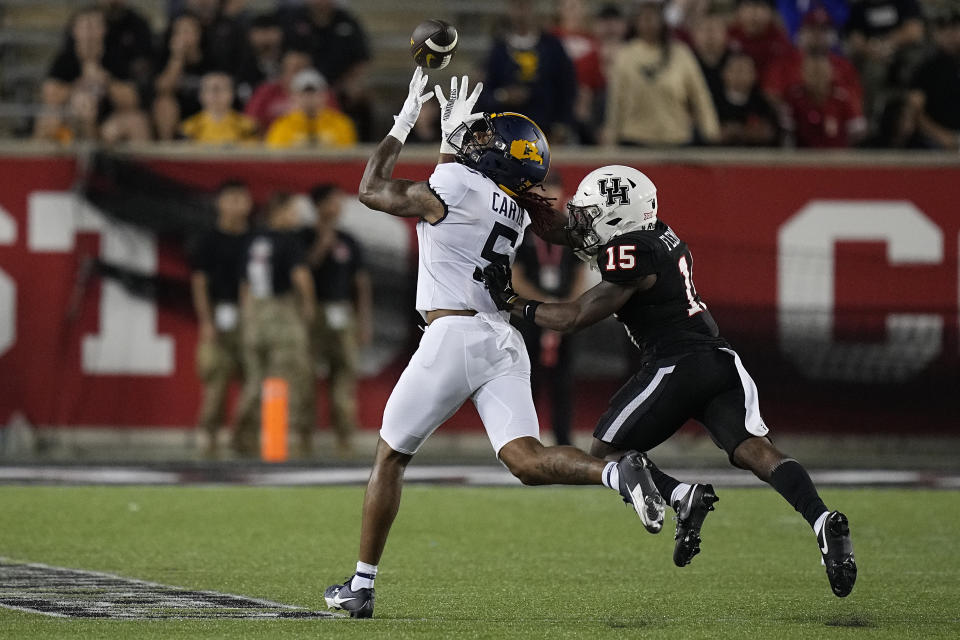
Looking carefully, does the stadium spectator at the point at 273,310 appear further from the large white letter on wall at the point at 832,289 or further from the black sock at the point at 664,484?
the black sock at the point at 664,484

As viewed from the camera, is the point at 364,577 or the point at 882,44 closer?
the point at 364,577

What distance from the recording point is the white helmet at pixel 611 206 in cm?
683

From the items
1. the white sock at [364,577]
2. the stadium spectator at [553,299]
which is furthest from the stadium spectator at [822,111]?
the white sock at [364,577]

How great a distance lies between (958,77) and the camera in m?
14.9

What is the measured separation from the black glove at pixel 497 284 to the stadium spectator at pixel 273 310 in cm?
703

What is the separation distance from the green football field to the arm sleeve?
1.35 metres

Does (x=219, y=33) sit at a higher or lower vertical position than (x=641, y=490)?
higher

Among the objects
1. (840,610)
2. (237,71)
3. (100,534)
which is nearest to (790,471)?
(840,610)

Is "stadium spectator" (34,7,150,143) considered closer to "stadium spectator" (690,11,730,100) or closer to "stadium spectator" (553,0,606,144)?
"stadium spectator" (553,0,606,144)

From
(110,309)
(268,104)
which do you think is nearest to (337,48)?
(268,104)

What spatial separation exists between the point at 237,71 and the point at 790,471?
987 centimetres

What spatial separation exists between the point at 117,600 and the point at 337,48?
9.25 meters

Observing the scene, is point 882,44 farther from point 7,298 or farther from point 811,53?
point 7,298

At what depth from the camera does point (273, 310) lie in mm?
13398
